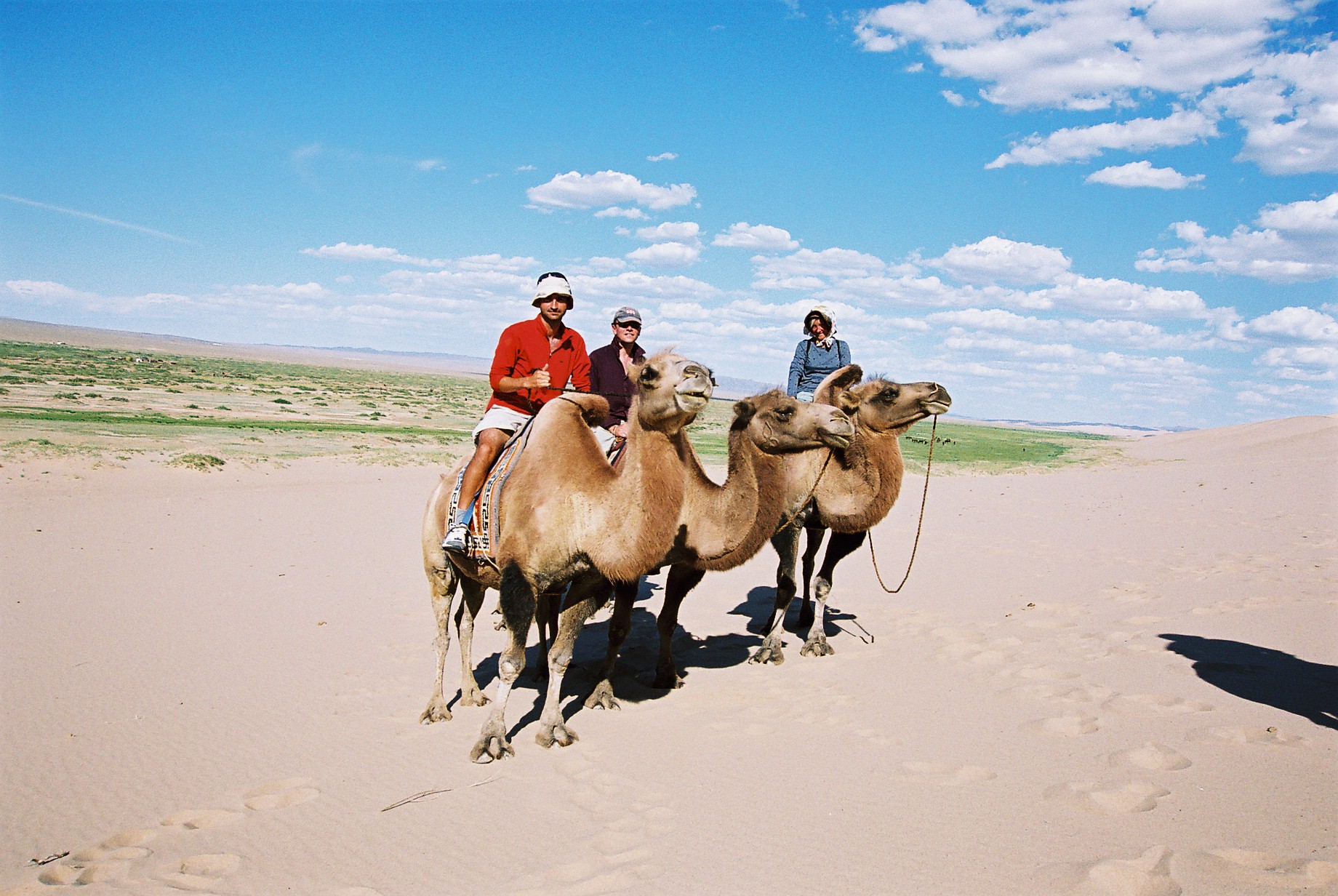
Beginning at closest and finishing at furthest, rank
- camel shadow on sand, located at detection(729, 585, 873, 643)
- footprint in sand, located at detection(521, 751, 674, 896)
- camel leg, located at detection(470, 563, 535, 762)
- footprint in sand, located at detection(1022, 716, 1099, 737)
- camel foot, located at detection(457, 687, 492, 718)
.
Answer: footprint in sand, located at detection(521, 751, 674, 896) < camel leg, located at detection(470, 563, 535, 762) < footprint in sand, located at detection(1022, 716, 1099, 737) < camel foot, located at detection(457, 687, 492, 718) < camel shadow on sand, located at detection(729, 585, 873, 643)

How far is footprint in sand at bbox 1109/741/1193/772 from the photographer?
521 centimetres

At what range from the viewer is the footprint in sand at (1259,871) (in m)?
3.82

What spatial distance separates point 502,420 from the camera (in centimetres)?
670

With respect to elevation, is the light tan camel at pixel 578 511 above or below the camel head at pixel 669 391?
below

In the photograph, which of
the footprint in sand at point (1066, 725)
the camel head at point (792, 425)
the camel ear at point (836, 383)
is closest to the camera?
the footprint in sand at point (1066, 725)

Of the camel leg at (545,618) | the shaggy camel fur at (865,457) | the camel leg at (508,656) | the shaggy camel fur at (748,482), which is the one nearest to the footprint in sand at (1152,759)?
the shaggy camel fur at (748,482)

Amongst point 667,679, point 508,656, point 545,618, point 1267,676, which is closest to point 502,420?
point 545,618

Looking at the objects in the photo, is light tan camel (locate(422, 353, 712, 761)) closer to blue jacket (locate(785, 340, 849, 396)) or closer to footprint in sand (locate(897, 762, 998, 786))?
footprint in sand (locate(897, 762, 998, 786))

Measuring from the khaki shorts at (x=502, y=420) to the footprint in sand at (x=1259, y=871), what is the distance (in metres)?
5.27

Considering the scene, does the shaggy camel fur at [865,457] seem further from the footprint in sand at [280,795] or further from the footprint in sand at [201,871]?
the footprint in sand at [201,871]

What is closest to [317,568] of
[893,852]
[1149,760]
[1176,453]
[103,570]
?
[103,570]

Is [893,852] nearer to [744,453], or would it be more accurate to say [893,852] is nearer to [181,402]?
[744,453]

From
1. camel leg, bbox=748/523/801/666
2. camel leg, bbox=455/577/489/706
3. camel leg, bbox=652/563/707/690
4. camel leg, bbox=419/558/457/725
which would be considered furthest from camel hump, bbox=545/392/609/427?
camel leg, bbox=748/523/801/666

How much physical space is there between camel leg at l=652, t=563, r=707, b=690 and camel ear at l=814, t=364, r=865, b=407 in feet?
7.29
